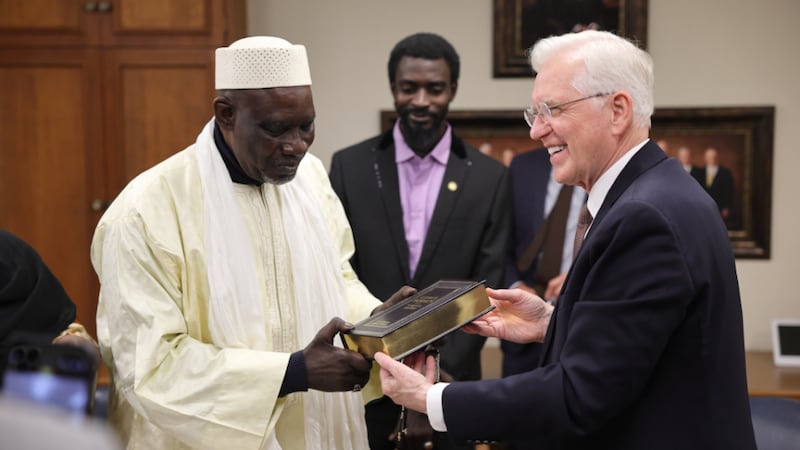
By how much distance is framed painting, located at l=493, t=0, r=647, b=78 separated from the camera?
4352 millimetres

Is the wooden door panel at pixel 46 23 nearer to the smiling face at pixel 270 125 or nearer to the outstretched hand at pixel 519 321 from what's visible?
the smiling face at pixel 270 125

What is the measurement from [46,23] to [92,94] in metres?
0.38

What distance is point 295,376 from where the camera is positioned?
2.04 metres

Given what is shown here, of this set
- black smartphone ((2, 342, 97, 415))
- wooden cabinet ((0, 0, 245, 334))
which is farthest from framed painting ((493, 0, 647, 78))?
black smartphone ((2, 342, 97, 415))

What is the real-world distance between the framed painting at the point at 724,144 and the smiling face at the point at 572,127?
102 inches

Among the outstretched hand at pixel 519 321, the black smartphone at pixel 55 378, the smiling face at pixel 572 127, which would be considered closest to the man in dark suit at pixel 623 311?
the smiling face at pixel 572 127

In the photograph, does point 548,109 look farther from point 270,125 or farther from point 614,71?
point 270,125

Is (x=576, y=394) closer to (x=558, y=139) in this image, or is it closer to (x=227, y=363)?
(x=558, y=139)

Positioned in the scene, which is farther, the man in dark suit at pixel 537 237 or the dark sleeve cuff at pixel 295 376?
the man in dark suit at pixel 537 237

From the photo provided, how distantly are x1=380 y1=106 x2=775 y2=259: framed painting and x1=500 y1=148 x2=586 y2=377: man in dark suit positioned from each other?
85cm

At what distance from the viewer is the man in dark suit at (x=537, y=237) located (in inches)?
137

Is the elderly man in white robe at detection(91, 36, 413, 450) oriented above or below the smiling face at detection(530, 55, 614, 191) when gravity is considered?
below

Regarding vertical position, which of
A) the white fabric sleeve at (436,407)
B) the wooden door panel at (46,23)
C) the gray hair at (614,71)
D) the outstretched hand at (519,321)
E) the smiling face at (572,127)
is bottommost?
the white fabric sleeve at (436,407)

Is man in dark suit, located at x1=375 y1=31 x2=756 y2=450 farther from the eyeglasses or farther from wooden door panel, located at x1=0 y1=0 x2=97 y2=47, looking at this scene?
wooden door panel, located at x1=0 y1=0 x2=97 y2=47
